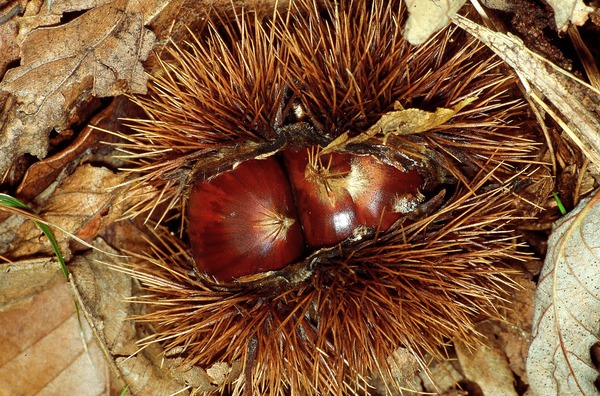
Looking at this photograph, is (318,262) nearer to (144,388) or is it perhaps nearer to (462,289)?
(462,289)

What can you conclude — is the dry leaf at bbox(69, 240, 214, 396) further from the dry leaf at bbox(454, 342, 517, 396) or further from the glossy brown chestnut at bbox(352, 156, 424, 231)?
the dry leaf at bbox(454, 342, 517, 396)

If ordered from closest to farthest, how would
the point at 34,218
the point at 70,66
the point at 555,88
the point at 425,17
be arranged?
the point at 425,17 < the point at 555,88 < the point at 70,66 < the point at 34,218

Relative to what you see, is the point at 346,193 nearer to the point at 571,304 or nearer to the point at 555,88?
the point at 555,88

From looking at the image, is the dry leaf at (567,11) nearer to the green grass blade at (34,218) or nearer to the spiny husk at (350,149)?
the spiny husk at (350,149)

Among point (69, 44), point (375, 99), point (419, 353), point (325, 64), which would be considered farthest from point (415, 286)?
point (69, 44)

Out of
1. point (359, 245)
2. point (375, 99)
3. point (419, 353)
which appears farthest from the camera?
point (419, 353)

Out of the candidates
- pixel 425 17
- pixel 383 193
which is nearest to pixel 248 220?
pixel 383 193

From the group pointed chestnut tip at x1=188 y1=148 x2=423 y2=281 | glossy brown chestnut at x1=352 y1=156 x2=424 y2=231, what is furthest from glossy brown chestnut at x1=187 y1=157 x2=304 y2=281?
glossy brown chestnut at x1=352 y1=156 x2=424 y2=231
